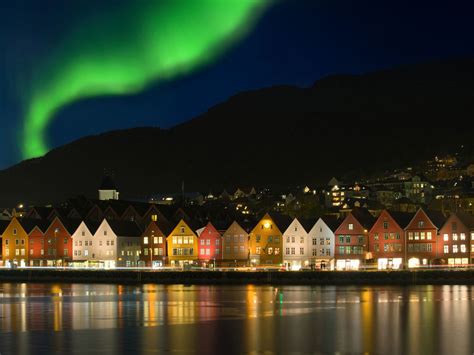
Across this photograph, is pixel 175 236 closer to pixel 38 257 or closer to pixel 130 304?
pixel 38 257

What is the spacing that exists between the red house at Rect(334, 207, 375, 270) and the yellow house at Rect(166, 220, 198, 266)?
2238 cm

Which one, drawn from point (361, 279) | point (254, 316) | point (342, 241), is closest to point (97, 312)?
point (254, 316)

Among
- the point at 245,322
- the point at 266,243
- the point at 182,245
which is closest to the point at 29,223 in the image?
the point at 182,245

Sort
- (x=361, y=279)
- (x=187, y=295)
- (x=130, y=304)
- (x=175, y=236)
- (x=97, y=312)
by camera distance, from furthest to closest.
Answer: (x=175, y=236) < (x=361, y=279) < (x=187, y=295) < (x=130, y=304) < (x=97, y=312)

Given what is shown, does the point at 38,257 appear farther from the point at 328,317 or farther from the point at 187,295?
the point at 328,317

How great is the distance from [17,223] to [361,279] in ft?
231

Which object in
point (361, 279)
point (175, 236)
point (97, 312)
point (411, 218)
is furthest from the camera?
point (175, 236)

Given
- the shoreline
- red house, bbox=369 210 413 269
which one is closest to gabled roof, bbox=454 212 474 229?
red house, bbox=369 210 413 269

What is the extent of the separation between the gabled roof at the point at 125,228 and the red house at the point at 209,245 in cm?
1261

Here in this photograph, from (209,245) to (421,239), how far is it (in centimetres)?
3168

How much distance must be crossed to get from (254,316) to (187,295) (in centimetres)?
2399

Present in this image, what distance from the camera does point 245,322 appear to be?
50.5 meters

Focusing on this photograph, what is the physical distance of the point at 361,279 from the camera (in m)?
95.4

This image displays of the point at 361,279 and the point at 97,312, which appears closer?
the point at 97,312
